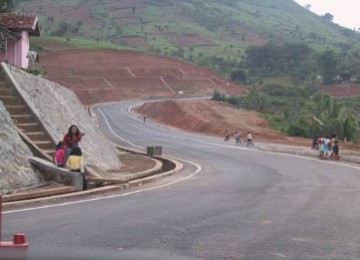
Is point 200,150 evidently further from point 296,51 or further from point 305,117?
point 296,51

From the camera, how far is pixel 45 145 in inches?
690

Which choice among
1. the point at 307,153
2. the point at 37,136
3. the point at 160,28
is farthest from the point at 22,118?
the point at 160,28

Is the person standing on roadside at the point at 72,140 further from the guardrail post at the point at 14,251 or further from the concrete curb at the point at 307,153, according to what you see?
the concrete curb at the point at 307,153

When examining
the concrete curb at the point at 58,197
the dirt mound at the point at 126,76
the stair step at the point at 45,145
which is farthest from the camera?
the dirt mound at the point at 126,76

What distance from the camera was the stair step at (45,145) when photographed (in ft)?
57.0

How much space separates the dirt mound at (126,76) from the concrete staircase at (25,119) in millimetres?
74976

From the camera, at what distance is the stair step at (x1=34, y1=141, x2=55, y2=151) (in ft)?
57.0

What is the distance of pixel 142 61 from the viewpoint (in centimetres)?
11994

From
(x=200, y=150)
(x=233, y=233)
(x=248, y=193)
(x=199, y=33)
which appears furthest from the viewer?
(x=199, y=33)

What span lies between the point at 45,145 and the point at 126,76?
94.0 meters

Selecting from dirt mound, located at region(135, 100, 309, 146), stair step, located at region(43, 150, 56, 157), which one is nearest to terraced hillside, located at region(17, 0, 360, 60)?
dirt mound, located at region(135, 100, 309, 146)

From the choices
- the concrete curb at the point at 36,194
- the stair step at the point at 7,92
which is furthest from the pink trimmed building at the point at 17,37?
the concrete curb at the point at 36,194

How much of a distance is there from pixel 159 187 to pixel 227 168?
925 centimetres

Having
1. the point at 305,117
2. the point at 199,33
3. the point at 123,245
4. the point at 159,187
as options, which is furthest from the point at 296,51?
the point at 123,245
